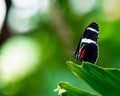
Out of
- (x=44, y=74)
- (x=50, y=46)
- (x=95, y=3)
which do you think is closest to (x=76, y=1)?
(x=95, y=3)

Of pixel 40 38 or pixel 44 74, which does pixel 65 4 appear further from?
pixel 44 74

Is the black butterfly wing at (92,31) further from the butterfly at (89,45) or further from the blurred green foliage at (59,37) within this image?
the blurred green foliage at (59,37)

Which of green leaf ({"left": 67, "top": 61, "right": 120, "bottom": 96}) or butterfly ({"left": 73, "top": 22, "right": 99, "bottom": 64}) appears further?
butterfly ({"left": 73, "top": 22, "right": 99, "bottom": 64})

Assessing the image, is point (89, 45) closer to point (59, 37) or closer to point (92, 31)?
point (92, 31)

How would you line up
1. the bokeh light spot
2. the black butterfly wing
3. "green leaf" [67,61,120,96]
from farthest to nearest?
1. the bokeh light spot
2. the black butterfly wing
3. "green leaf" [67,61,120,96]

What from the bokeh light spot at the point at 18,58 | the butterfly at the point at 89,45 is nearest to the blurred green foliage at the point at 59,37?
the bokeh light spot at the point at 18,58

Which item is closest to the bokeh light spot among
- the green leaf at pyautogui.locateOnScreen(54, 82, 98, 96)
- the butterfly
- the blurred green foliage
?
the blurred green foliage

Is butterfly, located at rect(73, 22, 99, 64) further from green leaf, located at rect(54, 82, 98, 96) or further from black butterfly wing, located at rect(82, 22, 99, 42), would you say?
green leaf, located at rect(54, 82, 98, 96)
